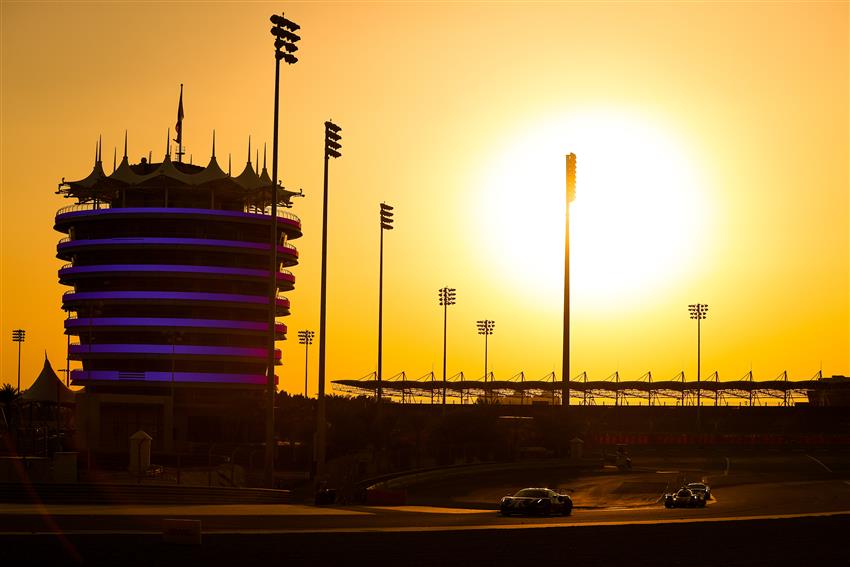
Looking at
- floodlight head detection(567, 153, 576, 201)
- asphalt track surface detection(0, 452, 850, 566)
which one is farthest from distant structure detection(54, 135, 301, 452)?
asphalt track surface detection(0, 452, 850, 566)

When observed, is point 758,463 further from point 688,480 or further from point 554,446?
point 688,480

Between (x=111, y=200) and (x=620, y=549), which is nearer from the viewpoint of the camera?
Result: (x=620, y=549)

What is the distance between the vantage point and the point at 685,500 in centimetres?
6475

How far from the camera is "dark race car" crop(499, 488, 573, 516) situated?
181 ft

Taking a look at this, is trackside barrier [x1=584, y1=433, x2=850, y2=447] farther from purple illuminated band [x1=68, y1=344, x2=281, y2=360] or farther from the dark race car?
the dark race car

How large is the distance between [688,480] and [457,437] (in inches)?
1351

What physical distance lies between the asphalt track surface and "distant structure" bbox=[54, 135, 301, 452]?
74.5m

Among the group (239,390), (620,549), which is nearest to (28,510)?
(620,549)

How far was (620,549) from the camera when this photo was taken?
37.8 meters

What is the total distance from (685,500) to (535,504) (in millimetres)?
12927

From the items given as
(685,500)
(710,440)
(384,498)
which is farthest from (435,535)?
(710,440)

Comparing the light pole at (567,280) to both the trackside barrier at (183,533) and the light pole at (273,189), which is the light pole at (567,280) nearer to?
the light pole at (273,189)

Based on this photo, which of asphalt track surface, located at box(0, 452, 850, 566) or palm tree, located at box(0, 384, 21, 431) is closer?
asphalt track surface, located at box(0, 452, 850, 566)

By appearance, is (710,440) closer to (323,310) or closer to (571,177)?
(571,177)
